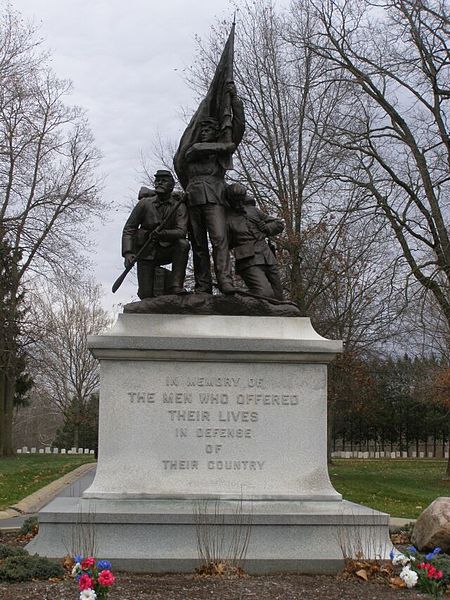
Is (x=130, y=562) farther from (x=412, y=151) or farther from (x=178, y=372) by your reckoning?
(x=412, y=151)

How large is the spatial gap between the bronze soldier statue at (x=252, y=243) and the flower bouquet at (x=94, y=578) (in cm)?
473

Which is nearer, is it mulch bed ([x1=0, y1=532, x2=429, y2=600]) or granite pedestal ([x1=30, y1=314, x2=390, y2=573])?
mulch bed ([x1=0, y1=532, x2=429, y2=600])

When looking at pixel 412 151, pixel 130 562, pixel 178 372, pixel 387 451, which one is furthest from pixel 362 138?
pixel 387 451

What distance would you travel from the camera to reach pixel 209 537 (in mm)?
7332

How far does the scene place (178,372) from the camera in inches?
326

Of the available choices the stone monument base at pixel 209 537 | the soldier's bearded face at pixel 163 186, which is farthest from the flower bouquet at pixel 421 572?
the soldier's bearded face at pixel 163 186

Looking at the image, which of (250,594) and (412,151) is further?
(412,151)

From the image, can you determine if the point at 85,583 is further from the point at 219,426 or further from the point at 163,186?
the point at 163,186

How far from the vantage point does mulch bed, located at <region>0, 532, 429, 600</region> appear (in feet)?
20.3

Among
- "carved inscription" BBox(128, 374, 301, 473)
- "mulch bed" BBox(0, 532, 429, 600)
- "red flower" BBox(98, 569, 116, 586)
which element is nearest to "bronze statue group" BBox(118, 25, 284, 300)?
"carved inscription" BBox(128, 374, 301, 473)

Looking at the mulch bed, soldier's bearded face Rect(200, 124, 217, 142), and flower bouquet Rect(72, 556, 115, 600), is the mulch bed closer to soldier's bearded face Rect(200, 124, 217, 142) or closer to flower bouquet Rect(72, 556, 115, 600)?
flower bouquet Rect(72, 556, 115, 600)

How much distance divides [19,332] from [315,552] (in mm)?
23495

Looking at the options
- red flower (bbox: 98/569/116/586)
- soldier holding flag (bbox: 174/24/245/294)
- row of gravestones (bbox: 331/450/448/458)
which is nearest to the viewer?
red flower (bbox: 98/569/116/586)

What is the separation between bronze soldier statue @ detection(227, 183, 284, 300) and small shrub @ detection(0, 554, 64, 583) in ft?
12.6
